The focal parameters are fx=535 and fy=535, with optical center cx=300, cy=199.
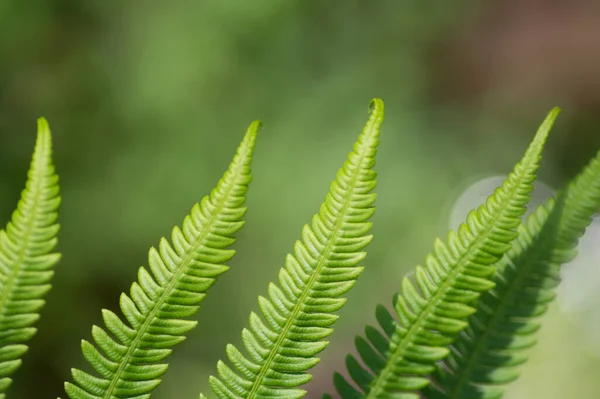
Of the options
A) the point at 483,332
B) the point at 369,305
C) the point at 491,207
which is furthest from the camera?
the point at 369,305

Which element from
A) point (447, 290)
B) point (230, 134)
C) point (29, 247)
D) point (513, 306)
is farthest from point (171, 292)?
point (230, 134)

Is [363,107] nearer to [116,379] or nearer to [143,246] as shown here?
[143,246]

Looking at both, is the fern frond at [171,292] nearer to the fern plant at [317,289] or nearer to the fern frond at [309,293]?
the fern plant at [317,289]

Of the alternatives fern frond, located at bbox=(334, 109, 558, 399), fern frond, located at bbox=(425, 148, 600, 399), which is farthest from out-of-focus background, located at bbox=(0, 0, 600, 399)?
fern frond, located at bbox=(334, 109, 558, 399)

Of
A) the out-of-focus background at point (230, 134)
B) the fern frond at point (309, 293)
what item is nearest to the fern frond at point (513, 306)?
the fern frond at point (309, 293)

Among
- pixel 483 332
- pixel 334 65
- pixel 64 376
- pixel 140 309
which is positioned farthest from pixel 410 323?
pixel 334 65

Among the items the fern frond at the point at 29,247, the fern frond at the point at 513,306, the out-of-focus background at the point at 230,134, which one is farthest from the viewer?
the out-of-focus background at the point at 230,134

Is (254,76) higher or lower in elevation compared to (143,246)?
higher
